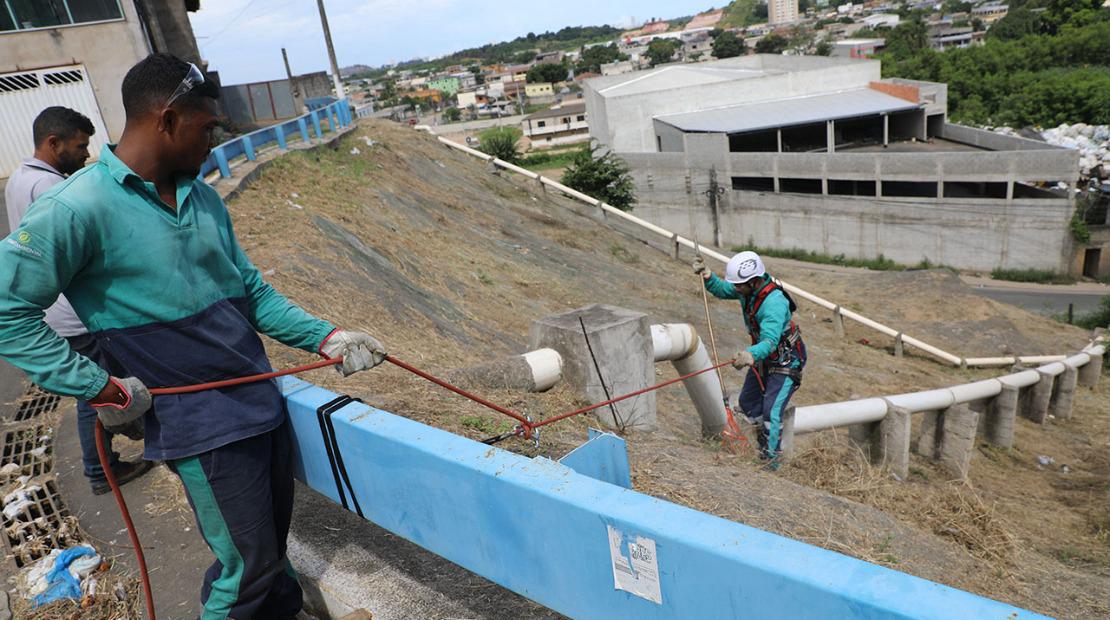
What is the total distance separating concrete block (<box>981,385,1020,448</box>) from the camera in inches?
363

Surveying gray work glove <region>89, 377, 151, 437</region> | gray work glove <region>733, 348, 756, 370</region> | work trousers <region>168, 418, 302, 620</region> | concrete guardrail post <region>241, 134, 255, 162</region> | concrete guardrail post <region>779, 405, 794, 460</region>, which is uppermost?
concrete guardrail post <region>241, 134, 255, 162</region>

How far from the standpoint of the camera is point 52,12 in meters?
14.7

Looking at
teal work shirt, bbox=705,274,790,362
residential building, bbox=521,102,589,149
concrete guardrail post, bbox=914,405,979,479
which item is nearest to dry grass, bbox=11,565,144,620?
teal work shirt, bbox=705,274,790,362

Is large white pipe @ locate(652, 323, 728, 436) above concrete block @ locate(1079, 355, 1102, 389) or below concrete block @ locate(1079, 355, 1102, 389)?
above

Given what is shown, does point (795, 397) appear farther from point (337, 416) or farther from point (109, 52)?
point (109, 52)

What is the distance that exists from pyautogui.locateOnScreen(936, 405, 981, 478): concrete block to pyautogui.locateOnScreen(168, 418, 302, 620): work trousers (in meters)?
7.73

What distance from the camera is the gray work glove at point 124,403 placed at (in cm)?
205

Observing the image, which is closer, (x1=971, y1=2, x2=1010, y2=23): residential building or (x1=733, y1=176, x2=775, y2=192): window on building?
(x1=733, y1=176, x2=775, y2=192): window on building

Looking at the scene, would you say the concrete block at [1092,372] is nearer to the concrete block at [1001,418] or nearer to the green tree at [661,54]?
the concrete block at [1001,418]

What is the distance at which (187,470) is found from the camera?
2.29 meters

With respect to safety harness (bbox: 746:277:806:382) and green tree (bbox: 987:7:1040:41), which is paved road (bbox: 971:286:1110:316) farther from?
green tree (bbox: 987:7:1040:41)

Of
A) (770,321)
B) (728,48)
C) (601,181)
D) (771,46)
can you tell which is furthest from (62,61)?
(728,48)

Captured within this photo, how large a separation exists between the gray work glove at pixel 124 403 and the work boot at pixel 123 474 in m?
2.16

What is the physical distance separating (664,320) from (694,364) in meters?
6.04
